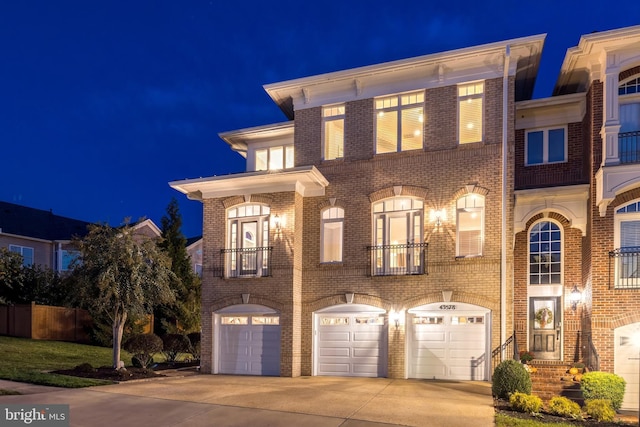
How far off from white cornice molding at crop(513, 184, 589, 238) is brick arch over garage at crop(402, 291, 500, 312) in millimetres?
2274

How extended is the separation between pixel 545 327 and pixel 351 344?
5947mm

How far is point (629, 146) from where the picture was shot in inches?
561

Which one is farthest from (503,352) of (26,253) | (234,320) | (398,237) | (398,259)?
(26,253)

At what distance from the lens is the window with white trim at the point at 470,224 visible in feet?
52.6

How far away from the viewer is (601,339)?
1397cm

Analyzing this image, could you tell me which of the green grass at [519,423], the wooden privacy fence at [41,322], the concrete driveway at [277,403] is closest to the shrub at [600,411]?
the green grass at [519,423]

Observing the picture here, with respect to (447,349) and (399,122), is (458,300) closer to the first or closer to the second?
(447,349)

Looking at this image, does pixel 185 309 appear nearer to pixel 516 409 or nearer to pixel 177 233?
pixel 177 233

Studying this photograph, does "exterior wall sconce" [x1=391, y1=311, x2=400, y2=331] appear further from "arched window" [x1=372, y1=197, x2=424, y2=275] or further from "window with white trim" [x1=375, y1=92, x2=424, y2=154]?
"window with white trim" [x1=375, y1=92, x2=424, y2=154]

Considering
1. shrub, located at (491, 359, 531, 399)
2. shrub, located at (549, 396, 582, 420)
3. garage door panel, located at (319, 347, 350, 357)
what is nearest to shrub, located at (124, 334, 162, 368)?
garage door panel, located at (319, 347, 350, 357)

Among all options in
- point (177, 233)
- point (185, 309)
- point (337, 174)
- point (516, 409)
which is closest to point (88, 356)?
point (185, 309)

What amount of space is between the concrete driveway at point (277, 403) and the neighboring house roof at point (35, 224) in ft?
68.2

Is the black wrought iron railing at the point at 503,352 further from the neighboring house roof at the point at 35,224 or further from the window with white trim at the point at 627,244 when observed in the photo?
the neighboring house roof at the point at 35,224

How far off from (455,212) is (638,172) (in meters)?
4.89
